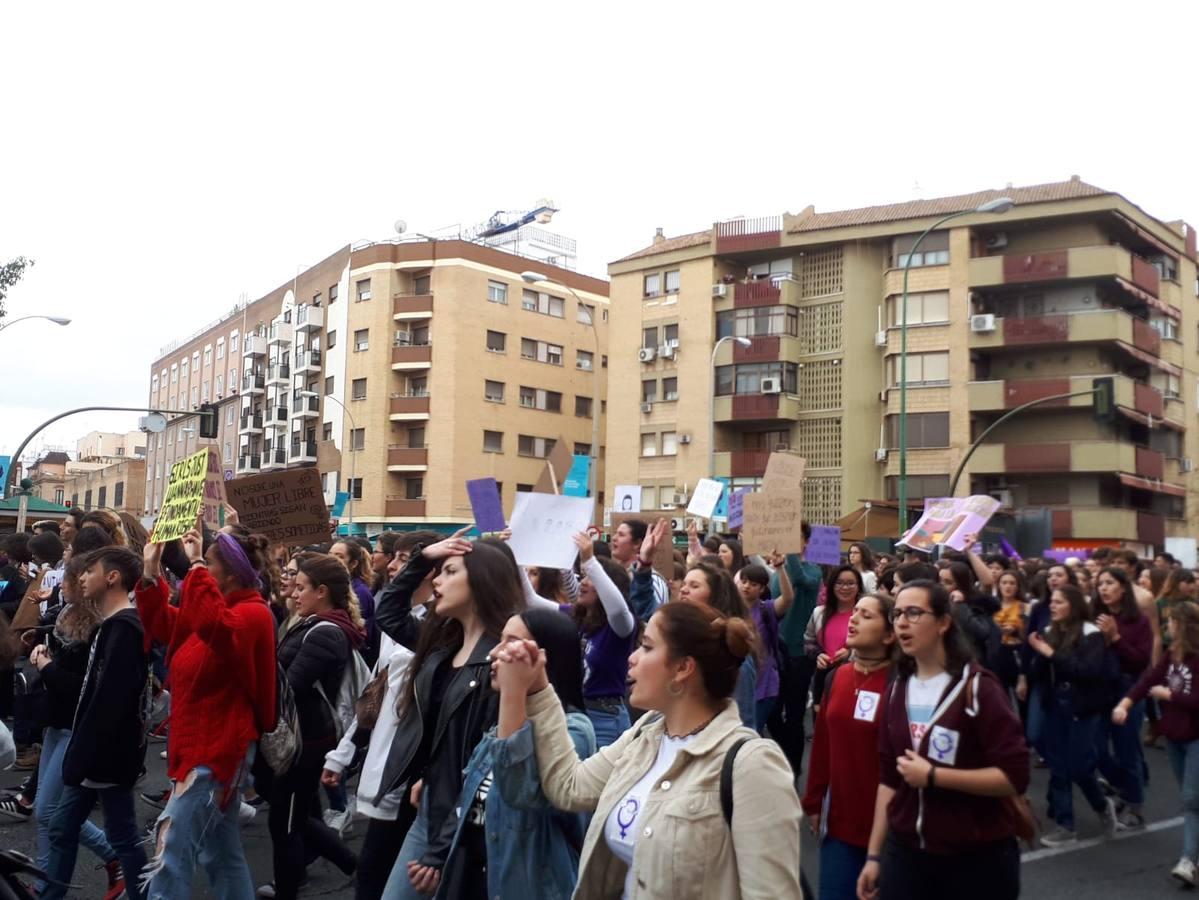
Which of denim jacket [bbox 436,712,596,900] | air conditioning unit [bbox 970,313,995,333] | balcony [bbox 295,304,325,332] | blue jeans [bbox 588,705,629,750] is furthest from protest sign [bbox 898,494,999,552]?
balcony [bbox 295,304,325,332]

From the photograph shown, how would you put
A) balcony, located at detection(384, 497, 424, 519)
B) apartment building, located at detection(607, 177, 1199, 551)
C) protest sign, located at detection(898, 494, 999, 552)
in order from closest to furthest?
protest sign, located at detection(898, 494, 999, 552) → apartment building, located at detection(607, 177, 1199, 551) → balcony, located at detection(384, 497, 424, 519)

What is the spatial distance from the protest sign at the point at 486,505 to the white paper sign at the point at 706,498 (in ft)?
22.3

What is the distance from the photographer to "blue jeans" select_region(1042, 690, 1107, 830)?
7902mm

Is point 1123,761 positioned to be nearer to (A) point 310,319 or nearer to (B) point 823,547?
(B) point 823,547

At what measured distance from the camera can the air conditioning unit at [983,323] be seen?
3866 centimetres

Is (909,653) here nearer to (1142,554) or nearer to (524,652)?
(524,652)

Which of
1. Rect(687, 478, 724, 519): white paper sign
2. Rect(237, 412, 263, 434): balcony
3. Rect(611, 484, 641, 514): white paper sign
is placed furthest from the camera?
Rect(237, 412, 263, 434): balcony

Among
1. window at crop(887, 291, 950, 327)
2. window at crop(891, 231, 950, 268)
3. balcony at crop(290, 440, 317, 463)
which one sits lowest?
balcony at crop(290, 440, 317, 463)

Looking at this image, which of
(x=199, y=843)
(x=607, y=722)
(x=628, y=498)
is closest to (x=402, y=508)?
(x=628, y=498)

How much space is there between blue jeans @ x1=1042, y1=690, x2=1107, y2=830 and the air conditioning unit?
3217 centimetres

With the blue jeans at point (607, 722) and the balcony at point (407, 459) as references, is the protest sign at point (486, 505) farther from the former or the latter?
the balcony at point (407, 459)

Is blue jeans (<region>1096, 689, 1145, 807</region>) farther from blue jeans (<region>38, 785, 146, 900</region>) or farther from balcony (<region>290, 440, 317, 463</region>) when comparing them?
balcony (<region>290, 440, 317, 463</region>)

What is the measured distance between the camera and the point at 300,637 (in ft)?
19.9

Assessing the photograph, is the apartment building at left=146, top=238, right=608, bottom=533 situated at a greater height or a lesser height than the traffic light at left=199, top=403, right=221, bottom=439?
greater
